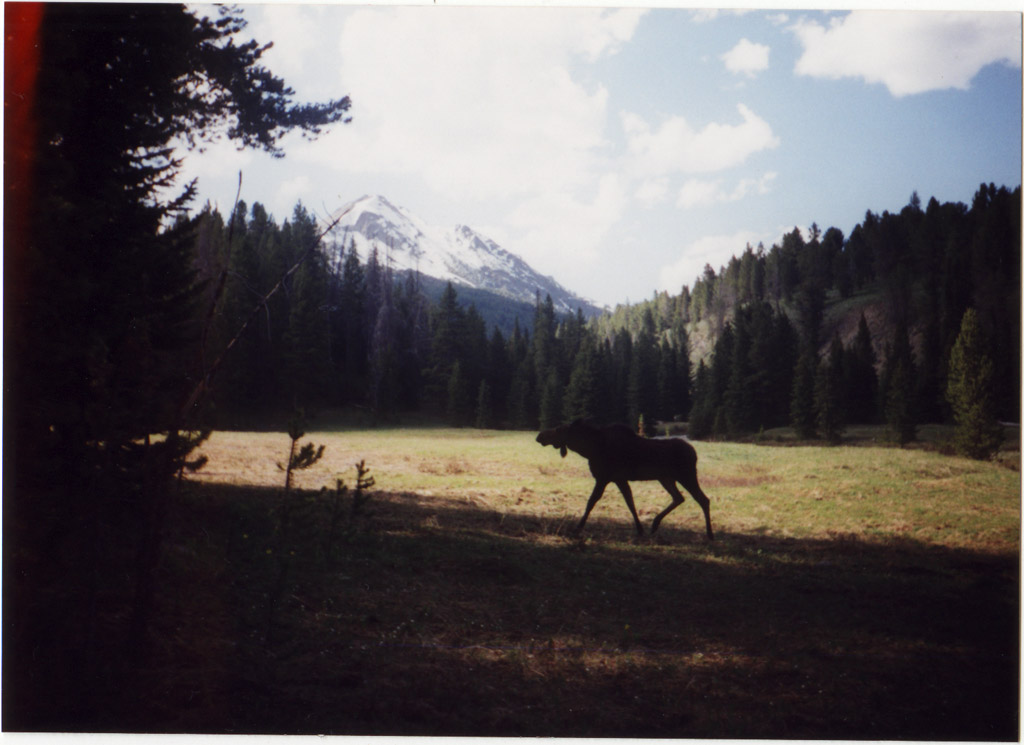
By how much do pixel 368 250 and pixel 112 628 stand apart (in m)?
4.46

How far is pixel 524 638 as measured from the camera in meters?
4.44

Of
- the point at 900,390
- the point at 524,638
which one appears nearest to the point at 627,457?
the point at 524,638

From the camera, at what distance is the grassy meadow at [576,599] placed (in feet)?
13.2

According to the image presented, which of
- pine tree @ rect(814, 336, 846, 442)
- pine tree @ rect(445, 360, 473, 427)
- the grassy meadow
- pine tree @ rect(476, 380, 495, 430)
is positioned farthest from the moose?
pine tree @ rect(814, 336, 846, 442)

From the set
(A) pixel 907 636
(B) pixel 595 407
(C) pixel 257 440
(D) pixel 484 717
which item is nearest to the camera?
(D) pixel 484 717

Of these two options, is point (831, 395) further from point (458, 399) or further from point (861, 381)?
point (458, 399)

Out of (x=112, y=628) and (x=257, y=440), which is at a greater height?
(x=257, y=440)

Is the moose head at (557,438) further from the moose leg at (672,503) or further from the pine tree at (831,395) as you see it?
the pine tree at (831,395)

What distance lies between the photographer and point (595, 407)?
20.4 feet

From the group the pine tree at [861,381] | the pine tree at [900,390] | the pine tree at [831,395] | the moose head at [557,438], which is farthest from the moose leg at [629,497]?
the pine tree at [900,390]

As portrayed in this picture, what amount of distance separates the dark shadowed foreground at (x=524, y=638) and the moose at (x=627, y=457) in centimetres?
62

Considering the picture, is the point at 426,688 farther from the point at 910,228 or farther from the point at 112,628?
the point at 910,228

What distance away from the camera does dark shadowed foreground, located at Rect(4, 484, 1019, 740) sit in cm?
396

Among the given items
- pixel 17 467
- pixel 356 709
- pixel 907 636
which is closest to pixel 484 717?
pixel 356 709
